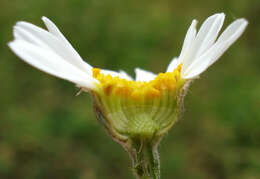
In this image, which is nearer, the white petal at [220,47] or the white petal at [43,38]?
the white petal at [220,47]

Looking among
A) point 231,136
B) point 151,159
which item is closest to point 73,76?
point 151,159

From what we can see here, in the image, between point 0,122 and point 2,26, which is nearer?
point 0,122

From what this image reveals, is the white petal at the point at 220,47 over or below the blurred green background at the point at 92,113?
below

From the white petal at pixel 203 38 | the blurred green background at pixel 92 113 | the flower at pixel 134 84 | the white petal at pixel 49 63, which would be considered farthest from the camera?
the blurred green background at pixel 92 113

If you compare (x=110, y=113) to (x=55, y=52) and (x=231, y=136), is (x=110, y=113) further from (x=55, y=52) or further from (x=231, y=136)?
(x=231, y=136)

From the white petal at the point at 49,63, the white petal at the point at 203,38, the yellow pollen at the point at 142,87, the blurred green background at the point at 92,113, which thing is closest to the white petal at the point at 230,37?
the white petal at the point at 203,38

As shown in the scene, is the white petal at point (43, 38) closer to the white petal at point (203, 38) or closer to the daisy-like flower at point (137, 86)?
the daisy-like flower at point (137, 86)
